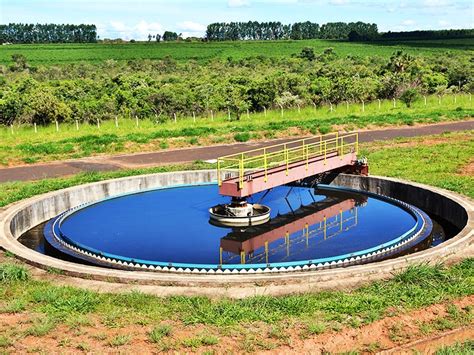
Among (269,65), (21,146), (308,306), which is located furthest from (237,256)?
(269,65)

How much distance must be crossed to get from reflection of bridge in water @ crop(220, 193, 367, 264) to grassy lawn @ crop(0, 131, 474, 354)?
3322 millimetres

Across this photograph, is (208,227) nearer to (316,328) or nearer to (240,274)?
(240,274)

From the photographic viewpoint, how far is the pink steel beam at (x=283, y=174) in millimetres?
14180

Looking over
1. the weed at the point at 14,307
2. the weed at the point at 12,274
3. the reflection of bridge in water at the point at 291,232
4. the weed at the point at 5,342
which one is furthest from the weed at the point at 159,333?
the reflection of bridge in water at the point at 291,232

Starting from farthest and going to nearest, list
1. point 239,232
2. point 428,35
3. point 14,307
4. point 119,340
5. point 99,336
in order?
point 428,35 → point 239,232 → point 14,307 → point 99,336 → point 119,340

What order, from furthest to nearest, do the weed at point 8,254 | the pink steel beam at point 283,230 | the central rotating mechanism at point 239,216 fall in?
the central rotating mechanism at point 239,216
the pink steel beam at point 283,230
the weed at point 8,254

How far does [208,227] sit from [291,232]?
6.87ft

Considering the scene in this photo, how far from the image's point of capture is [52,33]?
191250mm

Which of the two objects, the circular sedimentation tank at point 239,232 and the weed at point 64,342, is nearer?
the weed at point 64,342

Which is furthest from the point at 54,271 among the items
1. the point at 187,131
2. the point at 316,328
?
the point at 187,131

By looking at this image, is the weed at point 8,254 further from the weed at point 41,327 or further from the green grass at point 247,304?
the weed at point 41,327

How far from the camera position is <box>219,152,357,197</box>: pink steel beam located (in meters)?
14.2

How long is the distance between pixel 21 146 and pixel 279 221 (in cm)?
1448

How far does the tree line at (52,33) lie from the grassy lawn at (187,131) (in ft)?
549
